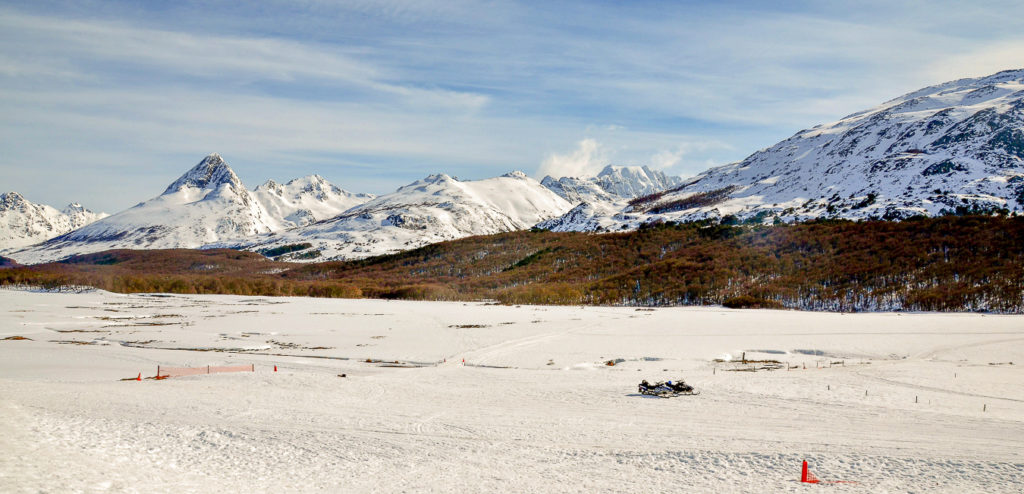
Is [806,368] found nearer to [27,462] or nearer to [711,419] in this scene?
[711,419]

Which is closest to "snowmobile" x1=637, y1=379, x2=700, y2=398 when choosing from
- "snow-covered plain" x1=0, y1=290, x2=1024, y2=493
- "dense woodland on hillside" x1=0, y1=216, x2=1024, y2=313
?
"snow-covered plain" x1=0, y1=290, x2=1024, y2=493

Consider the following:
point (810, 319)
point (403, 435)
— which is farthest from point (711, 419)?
point (810, 319)

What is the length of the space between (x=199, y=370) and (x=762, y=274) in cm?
12049

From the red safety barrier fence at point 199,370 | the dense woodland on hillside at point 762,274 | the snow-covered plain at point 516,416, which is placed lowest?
the red safety barrier fence at point 199,370

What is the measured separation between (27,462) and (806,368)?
4410 cm

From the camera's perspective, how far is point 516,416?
26.5 meters

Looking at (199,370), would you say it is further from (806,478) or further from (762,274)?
(762,274)

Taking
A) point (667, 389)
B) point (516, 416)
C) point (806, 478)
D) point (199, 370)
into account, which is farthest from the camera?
point (199, 370)

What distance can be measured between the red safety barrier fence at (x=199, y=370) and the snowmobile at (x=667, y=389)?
28461mm

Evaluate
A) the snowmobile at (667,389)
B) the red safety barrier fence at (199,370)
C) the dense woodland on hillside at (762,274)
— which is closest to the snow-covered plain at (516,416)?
the snowmobile at (667,389)

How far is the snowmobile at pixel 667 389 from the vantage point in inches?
1214

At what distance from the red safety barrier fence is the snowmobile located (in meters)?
28.5

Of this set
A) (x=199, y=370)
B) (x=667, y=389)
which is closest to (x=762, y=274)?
(x=667, y=389)

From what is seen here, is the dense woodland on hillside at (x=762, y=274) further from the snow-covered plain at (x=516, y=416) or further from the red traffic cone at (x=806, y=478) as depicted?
the red traffic cone at (x=806, y=478)
